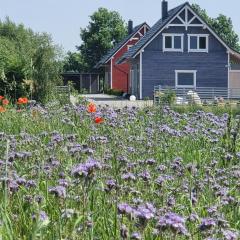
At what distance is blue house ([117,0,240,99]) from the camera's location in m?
42.2

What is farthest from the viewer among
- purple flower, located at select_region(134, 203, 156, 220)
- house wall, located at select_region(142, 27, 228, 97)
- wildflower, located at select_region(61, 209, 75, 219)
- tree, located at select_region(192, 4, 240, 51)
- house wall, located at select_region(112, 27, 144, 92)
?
tree, located at select_region(192, 4, 240, 51)

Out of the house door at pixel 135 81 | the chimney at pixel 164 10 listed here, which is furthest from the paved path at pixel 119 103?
the chimney at pixel 164 10

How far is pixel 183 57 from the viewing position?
1697 inches

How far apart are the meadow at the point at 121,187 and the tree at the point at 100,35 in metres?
76.5

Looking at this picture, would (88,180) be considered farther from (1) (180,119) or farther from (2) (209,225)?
(1) (180,119)

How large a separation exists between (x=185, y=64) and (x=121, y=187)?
1556 inches

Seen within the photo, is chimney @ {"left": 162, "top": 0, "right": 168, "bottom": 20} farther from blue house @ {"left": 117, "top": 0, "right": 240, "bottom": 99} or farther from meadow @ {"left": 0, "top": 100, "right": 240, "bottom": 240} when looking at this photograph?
meadow @ {"left": 0, "top": 100, "right": 240, "bottom": 240}

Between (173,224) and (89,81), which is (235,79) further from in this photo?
(173,224)

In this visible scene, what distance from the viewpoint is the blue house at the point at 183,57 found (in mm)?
42219

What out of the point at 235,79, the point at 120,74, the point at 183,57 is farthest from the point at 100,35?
the point at 183,57

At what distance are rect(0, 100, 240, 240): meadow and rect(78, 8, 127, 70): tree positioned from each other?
7651 cm

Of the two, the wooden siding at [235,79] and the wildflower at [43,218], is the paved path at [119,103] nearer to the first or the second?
the wildflower at [43,218]

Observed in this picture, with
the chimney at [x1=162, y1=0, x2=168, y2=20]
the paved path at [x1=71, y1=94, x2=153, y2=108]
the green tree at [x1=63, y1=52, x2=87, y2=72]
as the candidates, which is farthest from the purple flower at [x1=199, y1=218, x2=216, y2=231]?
the green tree at [x1=63, y1=52, x2=87, y2=72]

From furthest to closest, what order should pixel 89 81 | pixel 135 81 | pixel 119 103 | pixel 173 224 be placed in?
pixel 89 81
pixel 135 81
pixel 119 103
pixel 173 224
